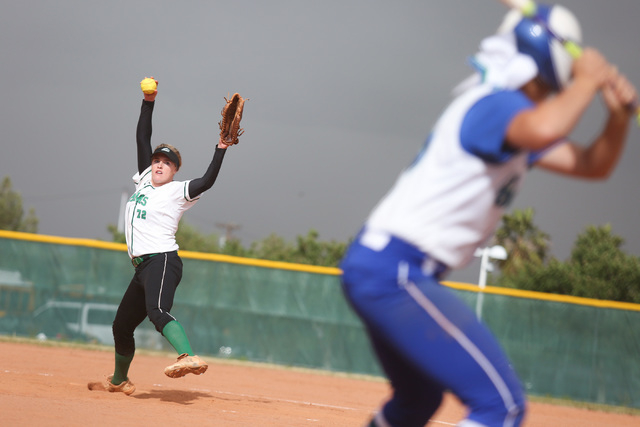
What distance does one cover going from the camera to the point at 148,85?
23.8ft

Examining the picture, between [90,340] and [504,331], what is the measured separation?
23.3 ft

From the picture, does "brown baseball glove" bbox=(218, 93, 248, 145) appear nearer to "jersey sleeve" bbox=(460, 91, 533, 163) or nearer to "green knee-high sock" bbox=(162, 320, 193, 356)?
"green knee-high sock" bbox=(162, 320, 193, 356)

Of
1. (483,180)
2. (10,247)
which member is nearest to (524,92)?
Result: (483,180)

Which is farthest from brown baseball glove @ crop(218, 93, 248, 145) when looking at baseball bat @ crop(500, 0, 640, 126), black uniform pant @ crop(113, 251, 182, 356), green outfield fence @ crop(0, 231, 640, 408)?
green outfield fence @ crop(0, 231, 640, 408)

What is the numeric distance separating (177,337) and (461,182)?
166 inches

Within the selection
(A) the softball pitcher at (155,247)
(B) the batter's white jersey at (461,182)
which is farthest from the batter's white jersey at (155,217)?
(B) the batter's white jersey at (461,182)

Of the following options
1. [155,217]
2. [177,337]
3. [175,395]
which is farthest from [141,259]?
[175,395]

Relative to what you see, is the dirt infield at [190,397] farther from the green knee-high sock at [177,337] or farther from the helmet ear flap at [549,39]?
the helmet ear flap at [549,39]

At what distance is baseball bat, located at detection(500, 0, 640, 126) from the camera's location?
283 centimetres

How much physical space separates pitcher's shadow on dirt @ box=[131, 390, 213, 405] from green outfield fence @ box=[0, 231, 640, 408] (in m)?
5.45

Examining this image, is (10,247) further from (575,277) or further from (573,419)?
(575,277)

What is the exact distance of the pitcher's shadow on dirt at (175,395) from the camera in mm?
7105

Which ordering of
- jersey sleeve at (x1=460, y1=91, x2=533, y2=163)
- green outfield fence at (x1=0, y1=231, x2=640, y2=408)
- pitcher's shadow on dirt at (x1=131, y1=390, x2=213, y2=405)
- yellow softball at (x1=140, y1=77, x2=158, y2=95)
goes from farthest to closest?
1. green outfield fence at (x1=0, y1=231, x2=640, y2=408)
2. yellow softball at (x1=140, y1=77, x2=158, y2=95)
3. pitcher's shadow on dirt at (x1=131, y1=390, x2=213, y2=405)
4. jersey sleeve at (x1=460, y1=91, x2=533, y2=163)

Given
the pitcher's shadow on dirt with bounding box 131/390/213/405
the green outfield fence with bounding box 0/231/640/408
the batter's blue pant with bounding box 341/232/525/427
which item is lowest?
the green outfield fence with bounding box 0/231/640/408
